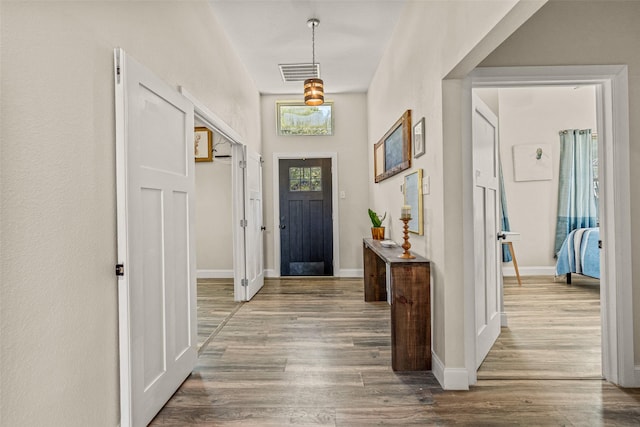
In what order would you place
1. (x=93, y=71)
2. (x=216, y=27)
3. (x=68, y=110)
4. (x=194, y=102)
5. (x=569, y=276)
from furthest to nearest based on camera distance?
(x=569, y=276) → (x=216, y=27) → (x=194, y=102) → (x=93, y=71) → (x=68, y=110)

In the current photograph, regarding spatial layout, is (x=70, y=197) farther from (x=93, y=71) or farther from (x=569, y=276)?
(x=569, y=276)

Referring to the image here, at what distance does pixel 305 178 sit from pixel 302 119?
914 millimetres

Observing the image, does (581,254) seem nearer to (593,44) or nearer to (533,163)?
(533,163)

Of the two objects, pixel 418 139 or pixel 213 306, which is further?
pixel 213 306

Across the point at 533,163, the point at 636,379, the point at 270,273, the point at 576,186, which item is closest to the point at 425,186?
the point at 636,379

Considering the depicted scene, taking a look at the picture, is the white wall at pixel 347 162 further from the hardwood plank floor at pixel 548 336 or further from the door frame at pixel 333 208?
the hardwood plank floor at pixel 548 336

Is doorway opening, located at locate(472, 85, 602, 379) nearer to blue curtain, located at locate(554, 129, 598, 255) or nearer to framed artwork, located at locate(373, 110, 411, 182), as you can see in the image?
blue curtain, located at locate(554, 129, 598, 255)

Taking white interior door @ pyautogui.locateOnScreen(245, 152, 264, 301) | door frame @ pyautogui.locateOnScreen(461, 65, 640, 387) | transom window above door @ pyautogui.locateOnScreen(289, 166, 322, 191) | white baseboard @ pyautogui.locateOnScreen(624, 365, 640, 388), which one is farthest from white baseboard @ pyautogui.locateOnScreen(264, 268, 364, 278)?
white baseboard @ pyautogui.locateOnScreen(624, 365, 640, 388)

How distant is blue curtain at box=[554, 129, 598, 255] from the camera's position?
5445mm

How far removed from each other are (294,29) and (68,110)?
2.75 m

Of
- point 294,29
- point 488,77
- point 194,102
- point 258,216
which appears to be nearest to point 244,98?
point 294,29

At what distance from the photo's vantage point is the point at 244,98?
4562mm

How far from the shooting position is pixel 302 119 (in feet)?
19.0

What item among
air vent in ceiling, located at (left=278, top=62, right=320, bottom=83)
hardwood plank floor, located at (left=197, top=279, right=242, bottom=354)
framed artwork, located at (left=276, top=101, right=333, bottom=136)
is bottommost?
hardwood plank floor, located at (left=197, top=279, right=242, bottom=354)
